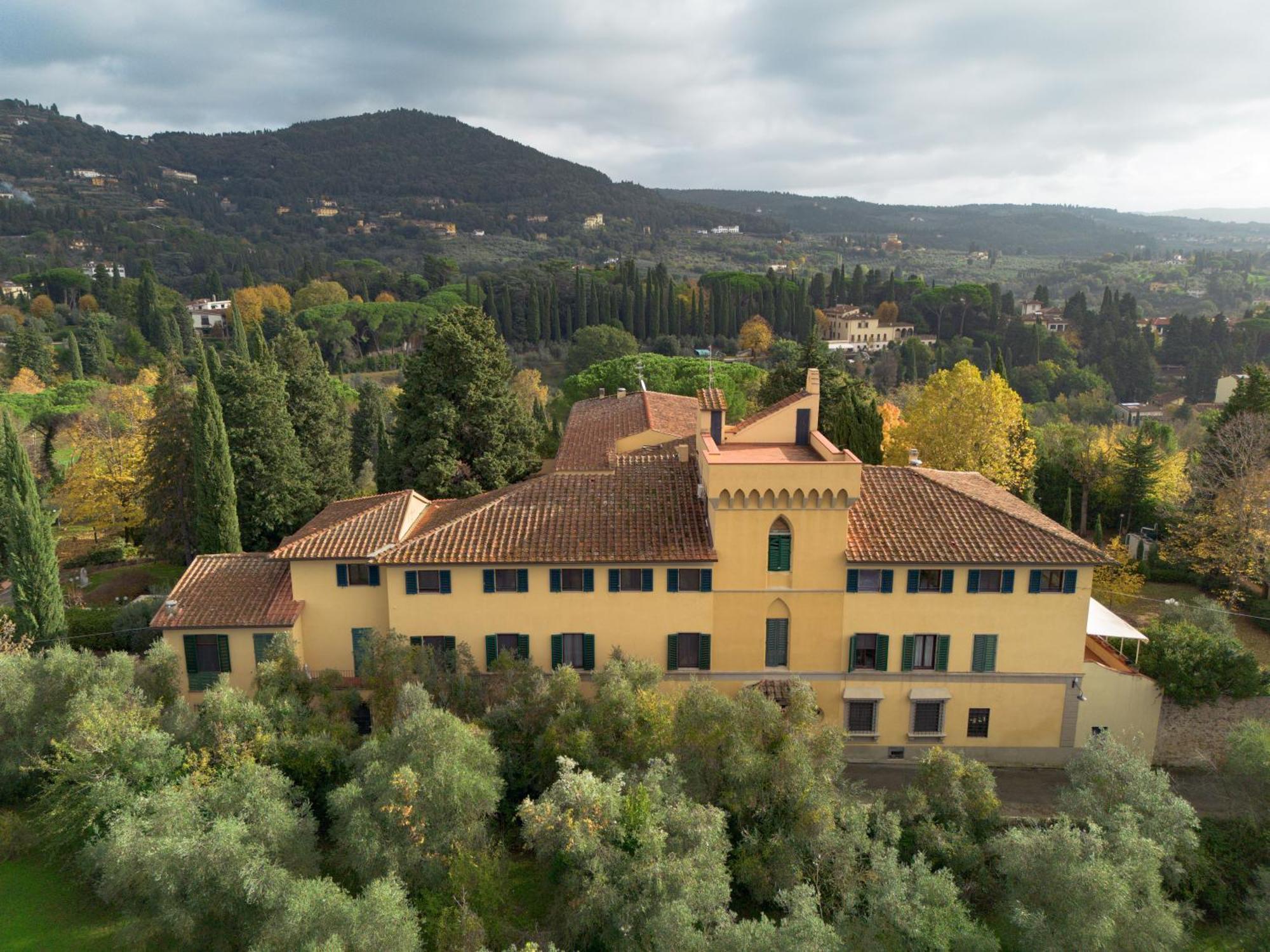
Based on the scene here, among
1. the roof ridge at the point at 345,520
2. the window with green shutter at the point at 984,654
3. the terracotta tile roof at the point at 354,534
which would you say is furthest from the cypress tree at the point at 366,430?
the window with green shutter at the point at 984,654

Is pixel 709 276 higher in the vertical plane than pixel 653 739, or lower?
higher

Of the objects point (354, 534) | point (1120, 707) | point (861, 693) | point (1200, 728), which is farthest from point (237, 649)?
point (1200, 728)

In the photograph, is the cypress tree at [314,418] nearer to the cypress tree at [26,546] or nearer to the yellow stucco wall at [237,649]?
the cypress tree at [26,546]

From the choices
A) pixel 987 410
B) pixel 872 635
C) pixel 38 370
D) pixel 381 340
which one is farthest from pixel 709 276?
pixel 872 635

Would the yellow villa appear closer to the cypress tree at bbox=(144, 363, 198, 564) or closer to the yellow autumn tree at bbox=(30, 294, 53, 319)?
the cypress tree at bbox=(144, 363, 198, 564)

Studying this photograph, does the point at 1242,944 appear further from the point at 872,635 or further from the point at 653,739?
the point at 653,739

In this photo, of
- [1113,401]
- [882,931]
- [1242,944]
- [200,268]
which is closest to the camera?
[882,931]
